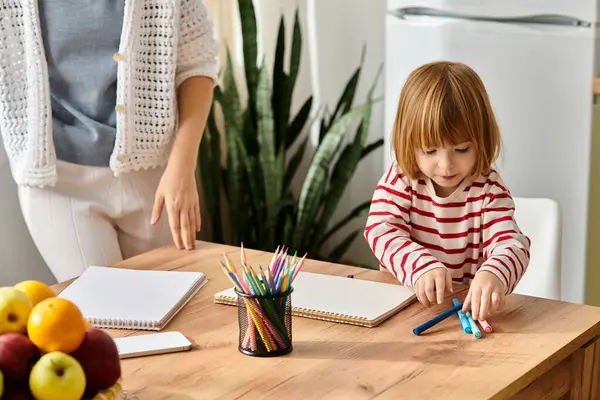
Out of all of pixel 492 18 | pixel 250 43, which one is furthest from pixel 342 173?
pixel 492 18

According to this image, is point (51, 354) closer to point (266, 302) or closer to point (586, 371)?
point (266, 302)

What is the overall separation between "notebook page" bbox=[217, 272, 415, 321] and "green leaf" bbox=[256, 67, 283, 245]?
1.38 metres

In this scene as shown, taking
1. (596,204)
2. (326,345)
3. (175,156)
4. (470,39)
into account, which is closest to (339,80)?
(470,39)

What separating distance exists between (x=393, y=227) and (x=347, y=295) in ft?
0.60

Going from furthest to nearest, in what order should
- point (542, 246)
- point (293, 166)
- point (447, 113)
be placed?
point (293, 166)
point (542, 246)
point (447, 113)

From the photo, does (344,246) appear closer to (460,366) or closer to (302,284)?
(302,284)

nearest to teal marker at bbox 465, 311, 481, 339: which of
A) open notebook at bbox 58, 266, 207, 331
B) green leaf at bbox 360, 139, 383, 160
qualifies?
open notebook at bbox 58, 266, 207, 331

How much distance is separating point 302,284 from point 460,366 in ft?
1.46

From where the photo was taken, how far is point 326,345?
59.4 inches

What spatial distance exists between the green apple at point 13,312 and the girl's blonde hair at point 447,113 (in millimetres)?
789

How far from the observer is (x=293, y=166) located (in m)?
3.38

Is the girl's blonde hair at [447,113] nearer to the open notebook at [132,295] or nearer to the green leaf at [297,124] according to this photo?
the open notebook at [132,295]

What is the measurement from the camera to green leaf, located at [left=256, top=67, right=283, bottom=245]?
3172 mm

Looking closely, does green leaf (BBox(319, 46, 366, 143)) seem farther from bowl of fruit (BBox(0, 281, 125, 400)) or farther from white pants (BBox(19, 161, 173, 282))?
bowl of fruit (BBox(0, 281, 125, 400))
